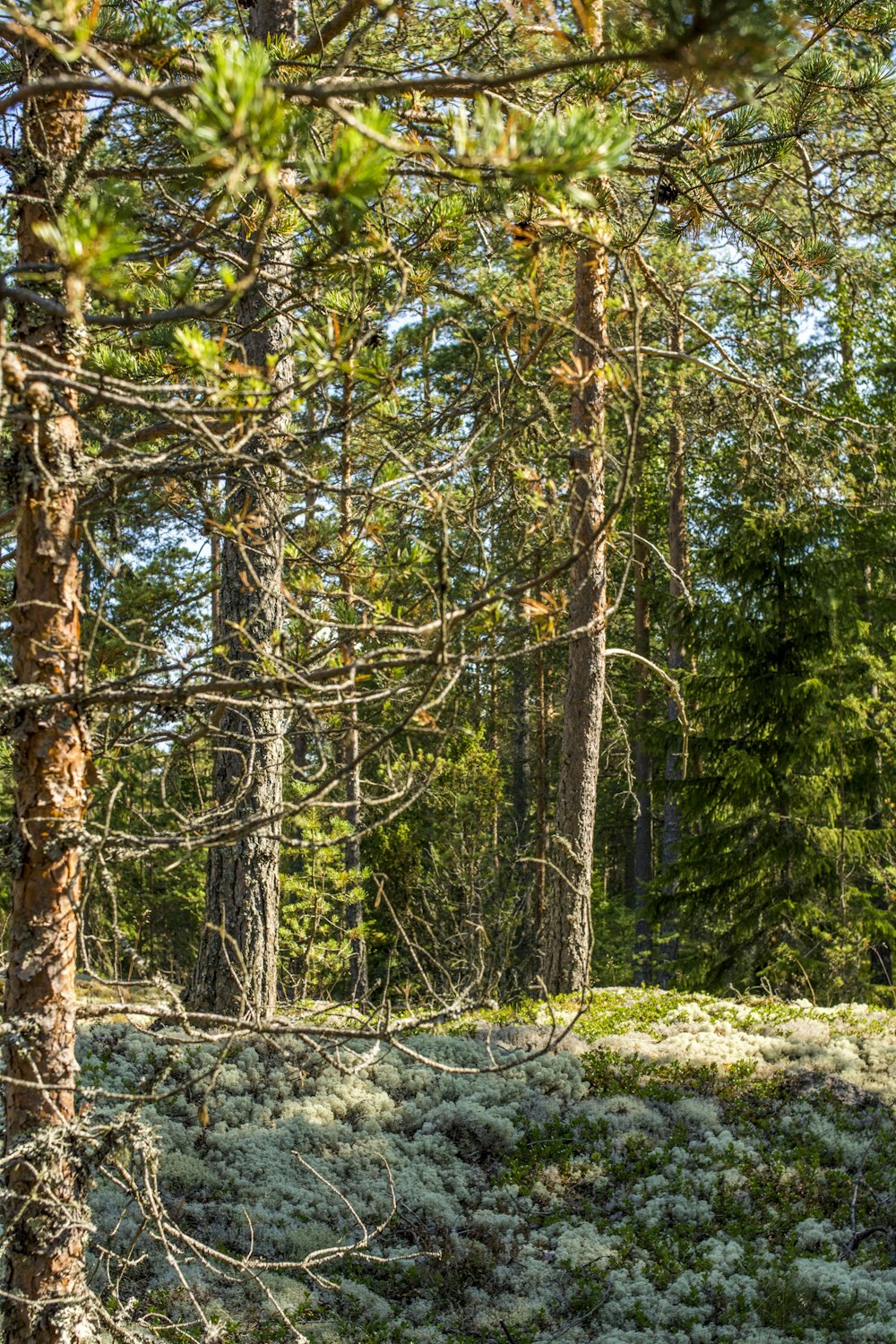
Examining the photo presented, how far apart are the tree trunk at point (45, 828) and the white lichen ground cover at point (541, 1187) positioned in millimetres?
1213

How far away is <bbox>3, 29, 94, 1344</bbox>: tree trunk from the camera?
8.82 ft

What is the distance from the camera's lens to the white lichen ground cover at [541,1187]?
4.80m

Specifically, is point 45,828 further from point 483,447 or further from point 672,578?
point 672,578

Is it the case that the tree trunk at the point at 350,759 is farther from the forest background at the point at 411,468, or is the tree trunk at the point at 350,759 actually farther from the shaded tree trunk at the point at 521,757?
the shaded tree trunk at the point at 521,757

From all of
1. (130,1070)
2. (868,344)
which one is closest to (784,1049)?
(130,1070)

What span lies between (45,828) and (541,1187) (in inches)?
169

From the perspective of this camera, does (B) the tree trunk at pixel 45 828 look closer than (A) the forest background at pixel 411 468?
No

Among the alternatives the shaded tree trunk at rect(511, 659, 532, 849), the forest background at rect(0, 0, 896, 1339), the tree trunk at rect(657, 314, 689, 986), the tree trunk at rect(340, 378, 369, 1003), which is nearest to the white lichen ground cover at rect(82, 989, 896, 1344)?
the forest background at rect(0, 0, 896, 1339)

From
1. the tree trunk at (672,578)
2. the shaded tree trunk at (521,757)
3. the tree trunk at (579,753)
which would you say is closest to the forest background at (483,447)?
the tree trunk at (672,578)

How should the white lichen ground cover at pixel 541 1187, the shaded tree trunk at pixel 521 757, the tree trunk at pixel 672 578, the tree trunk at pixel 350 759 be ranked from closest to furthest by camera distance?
the tree trunk at pixel 350 759, the white lichen ground cover at pixel 541 1187, the tree trunk at pixel 672 578, the shaded tree trunk at pixel 521 757

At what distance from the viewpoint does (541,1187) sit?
5.86m

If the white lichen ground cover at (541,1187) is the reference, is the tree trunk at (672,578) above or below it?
above

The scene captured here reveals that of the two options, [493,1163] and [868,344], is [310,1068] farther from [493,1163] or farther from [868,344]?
[868,344]

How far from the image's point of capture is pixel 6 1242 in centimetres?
264
